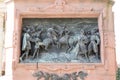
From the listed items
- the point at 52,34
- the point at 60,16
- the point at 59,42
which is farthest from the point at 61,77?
the point at 60,16

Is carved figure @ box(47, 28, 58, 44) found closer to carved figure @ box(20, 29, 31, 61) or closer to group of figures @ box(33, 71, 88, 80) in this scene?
carved figure @ box(20, 29, 31, 61)

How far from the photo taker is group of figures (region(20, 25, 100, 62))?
1112cm

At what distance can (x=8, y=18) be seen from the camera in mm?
11742

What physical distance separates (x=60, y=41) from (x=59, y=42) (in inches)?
1.8

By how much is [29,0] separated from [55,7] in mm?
870

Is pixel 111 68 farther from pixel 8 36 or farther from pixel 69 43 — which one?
pixel 8 36

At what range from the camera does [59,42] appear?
11.2m

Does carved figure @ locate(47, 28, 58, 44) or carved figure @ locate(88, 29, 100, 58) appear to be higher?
carved figure @ locate(47, 28, 58, 44)

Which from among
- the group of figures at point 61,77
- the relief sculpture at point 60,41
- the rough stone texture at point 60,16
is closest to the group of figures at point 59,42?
the relief sculpture at point 60,41

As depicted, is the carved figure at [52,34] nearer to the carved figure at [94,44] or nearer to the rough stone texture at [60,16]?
the rough stone texture at [60,16]

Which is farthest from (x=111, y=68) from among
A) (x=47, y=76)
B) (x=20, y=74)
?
(x=20, y=74)

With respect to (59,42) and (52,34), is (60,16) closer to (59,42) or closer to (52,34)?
(52,34)

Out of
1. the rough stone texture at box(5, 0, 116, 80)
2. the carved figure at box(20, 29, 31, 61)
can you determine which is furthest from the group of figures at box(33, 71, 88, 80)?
the carved figure at box(20, 29, 31, 61)

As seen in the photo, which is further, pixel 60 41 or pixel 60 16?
pixel 60 16
